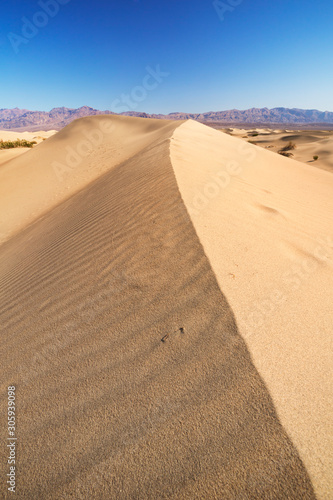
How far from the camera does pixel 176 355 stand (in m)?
1.50

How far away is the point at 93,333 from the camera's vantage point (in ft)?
5.97

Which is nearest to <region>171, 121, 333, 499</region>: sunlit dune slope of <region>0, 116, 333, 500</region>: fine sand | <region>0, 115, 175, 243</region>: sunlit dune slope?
<region>0, 116, 333, 500</region>: fine sand

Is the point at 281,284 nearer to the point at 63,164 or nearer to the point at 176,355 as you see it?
the point at 176,355

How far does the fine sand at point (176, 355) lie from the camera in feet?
3.66

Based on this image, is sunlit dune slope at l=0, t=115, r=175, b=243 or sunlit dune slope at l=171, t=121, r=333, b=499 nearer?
sunlit dune slope at l=171, t=121, r=333, b=499

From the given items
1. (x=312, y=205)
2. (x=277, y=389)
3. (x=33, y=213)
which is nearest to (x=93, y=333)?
(x=277, y=389)

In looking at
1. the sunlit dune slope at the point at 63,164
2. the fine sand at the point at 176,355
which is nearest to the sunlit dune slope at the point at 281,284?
the fine sand at the point at 176,355

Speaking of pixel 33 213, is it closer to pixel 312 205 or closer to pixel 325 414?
pixel 312 205

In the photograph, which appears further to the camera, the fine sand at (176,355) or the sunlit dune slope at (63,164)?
the sunlit dune slope at (63,164)

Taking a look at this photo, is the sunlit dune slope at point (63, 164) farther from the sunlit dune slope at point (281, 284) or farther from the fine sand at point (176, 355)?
the sunlit dune slope at point (281, 284)

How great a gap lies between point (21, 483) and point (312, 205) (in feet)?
15.1

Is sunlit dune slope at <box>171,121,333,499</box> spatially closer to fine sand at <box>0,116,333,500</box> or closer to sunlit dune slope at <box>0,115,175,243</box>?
fine sand at <box>0,116,333,500</box>

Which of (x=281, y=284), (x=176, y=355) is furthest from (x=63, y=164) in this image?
(x=176, y=355)

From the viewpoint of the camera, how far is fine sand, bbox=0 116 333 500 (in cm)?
111
